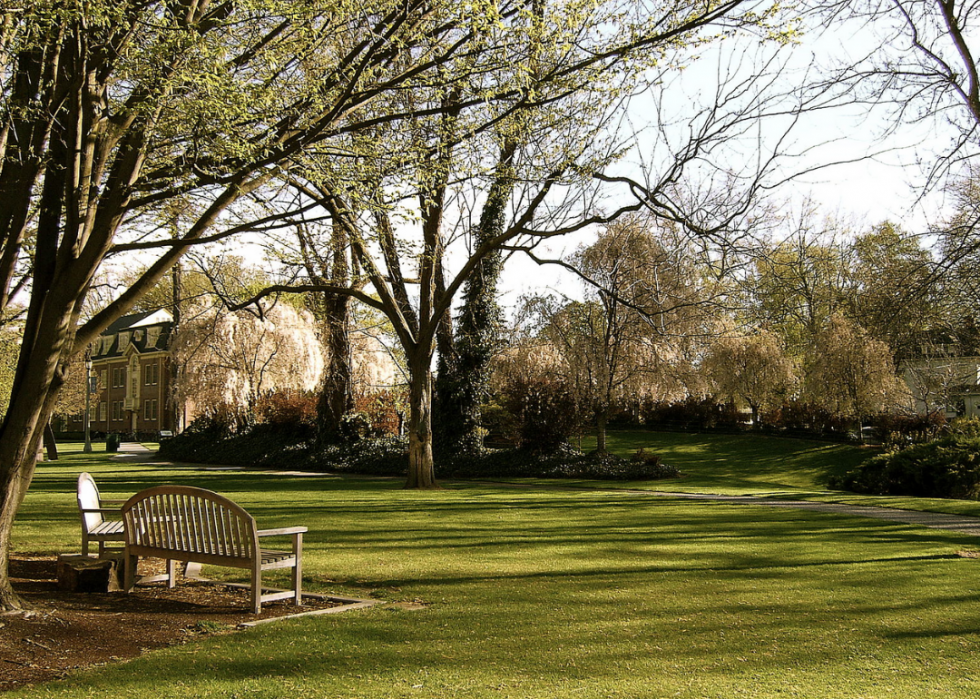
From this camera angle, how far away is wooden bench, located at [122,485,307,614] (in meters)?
6.84

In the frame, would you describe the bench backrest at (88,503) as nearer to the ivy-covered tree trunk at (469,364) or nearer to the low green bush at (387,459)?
the low green bush at (387,459)

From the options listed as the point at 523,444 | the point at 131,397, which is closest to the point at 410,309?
the point at 523,444

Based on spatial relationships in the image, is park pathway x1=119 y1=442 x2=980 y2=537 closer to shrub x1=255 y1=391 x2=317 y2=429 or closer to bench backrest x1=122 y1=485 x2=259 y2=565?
bench backrest x1=122 y1=485 x2=259 y2=565

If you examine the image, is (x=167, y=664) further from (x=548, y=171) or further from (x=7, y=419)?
(x=548, y=171)

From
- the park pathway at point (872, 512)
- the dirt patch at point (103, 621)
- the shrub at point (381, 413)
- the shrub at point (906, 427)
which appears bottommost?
the park pathway at point (872, 512)

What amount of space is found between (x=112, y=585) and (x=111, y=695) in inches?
133

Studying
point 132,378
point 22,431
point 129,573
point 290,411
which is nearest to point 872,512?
point 129,573

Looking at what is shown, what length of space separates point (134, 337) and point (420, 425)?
190 feet

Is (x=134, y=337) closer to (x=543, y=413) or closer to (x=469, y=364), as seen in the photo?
(x=469, y=364)

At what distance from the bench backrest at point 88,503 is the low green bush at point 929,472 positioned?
18.3m

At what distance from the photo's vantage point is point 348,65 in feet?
30.5

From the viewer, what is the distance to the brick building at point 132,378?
216ft

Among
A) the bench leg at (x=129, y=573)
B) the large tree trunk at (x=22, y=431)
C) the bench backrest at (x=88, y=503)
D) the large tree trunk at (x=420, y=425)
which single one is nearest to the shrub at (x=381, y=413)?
the large tree trunk at (x=420, y=425)

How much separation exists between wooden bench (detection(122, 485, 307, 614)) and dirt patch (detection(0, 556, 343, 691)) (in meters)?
0.30
